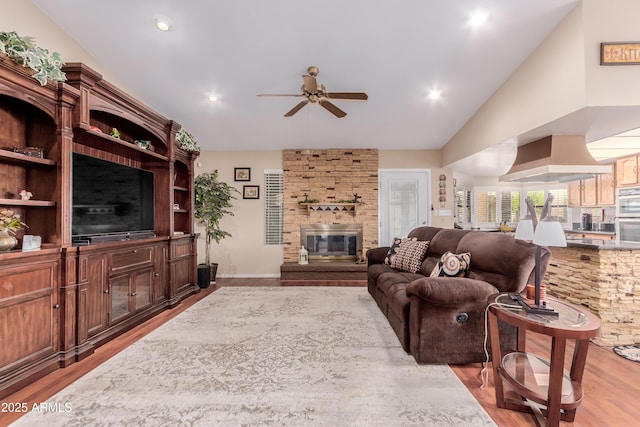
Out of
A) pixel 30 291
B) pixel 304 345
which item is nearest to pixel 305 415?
pixel 304 345

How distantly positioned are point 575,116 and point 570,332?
2.19 m

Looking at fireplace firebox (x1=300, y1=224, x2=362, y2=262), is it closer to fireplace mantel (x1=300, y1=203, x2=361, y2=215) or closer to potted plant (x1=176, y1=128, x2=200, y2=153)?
fireplace mantel (x1=300, y1=203, x2=361, y2=215)

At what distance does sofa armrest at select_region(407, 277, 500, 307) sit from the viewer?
2.13 metres

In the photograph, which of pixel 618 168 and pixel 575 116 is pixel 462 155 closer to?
pixel 575 116

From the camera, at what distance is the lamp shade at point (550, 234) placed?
5.37 ft

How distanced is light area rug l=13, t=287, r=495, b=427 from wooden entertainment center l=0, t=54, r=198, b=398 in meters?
0.40

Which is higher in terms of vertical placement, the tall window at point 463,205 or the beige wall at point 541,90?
the beige wall at point 541,90

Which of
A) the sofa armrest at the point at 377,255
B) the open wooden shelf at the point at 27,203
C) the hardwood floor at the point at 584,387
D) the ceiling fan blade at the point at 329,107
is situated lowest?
the hardwood floor at the point at 584,387

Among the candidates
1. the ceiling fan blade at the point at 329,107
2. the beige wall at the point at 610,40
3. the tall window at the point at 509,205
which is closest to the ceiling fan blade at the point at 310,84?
the ceiling fan blade at the point at 329,107

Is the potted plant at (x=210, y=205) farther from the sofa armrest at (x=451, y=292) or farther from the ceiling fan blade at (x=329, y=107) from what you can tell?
the sofa armrest at (x=451, y=292)

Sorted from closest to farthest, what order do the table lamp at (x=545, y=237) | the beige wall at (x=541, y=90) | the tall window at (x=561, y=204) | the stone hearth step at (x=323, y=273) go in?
1. the table lamp at (x=545, y=237)
2. the beige wall at (x=541, y=90)
3. the stone hearth step at (x=323, y=273)
4. the tall window at (x=561, y=204)

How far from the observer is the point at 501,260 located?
2389 mm

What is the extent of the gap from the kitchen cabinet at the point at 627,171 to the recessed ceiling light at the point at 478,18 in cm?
398

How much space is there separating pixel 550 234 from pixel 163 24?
3.80 m
